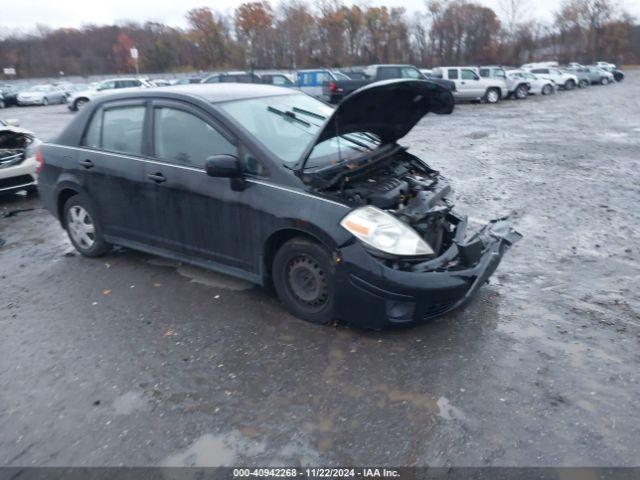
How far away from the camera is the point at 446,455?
279 cm

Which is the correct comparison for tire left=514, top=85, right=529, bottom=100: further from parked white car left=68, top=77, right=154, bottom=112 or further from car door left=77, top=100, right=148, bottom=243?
car door left=77, top=100, right=148, bottom=243

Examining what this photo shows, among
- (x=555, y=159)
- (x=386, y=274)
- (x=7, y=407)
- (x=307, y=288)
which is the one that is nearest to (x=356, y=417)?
(x=386, y=274)

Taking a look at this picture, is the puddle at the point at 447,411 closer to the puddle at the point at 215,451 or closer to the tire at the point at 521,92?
the puddle at the point at 215,451

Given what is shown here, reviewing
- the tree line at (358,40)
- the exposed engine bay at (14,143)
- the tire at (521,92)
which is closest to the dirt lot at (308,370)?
the exposed engine bay at (14,143)

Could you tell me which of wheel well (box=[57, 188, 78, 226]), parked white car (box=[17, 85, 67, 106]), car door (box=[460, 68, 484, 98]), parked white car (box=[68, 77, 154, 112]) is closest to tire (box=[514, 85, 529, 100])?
car door (box=[460, 68, 484, 98])

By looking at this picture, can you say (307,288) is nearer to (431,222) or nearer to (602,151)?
(431,222)

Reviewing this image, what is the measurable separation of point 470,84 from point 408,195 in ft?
77.6

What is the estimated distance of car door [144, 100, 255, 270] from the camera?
171 inches

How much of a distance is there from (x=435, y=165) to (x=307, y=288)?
681 centimetres

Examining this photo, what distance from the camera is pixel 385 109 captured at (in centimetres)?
445

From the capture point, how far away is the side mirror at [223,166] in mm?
4074

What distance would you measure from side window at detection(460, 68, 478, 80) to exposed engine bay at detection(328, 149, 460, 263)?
22872mm

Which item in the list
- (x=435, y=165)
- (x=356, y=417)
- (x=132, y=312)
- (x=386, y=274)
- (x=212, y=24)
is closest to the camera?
(x=356, y=417)

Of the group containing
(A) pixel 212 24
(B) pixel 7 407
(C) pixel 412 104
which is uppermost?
(A) pixel 212 24
